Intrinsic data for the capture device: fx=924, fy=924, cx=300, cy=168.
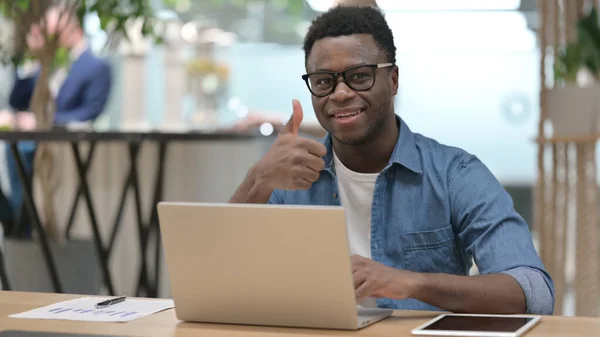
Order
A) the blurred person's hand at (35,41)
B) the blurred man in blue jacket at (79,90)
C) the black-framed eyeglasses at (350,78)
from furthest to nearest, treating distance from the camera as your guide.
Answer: the blurred man in blue jacket at (79,90) → the blurred person's hand at (35,41) → the black-framed eyeglasses at (350,78)

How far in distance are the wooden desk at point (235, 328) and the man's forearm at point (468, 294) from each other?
4 centimetres

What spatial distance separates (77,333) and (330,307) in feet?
1.22

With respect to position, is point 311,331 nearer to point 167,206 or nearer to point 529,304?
point 167,206

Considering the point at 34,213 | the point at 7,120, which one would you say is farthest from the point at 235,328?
the point at 7,120

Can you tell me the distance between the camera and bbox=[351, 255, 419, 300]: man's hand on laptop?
56.7 inches

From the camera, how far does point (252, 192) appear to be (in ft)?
6.00

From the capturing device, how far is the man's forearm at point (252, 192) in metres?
1.82

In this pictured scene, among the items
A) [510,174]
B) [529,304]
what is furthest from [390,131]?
[510,174]

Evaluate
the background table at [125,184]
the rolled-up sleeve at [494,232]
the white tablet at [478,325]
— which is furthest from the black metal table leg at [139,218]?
the white tablet at [478,325]

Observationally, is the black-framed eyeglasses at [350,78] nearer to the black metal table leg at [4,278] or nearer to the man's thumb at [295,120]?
the man's thumb at [295,120]

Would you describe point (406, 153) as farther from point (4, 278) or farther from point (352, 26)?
point (4, 278)

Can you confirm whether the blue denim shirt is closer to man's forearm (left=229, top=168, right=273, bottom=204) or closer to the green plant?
man's forearm (left=229, top=168, right=273, bottom=204)

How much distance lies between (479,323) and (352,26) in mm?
726

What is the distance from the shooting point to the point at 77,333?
1354 millimetres
